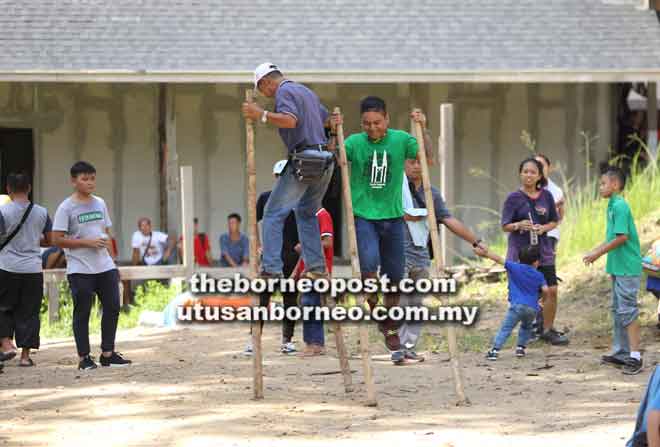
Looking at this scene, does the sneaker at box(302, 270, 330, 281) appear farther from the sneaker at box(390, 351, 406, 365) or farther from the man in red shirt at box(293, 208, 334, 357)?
the man in red shirt at box(293, 208, 334, 357)

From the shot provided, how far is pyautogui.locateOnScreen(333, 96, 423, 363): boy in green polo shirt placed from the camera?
849 centimetres

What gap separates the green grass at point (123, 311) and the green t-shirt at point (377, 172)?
5644mm

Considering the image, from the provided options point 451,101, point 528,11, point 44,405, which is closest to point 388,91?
point 451,101

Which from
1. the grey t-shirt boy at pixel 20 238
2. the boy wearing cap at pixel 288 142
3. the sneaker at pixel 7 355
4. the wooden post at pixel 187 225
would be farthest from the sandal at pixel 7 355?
the wooden post at pixel 187 225

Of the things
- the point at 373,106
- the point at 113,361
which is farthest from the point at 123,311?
the point at 373,106

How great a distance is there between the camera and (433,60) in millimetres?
16375

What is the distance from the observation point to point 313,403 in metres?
7.98

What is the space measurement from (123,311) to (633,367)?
8.42 metres

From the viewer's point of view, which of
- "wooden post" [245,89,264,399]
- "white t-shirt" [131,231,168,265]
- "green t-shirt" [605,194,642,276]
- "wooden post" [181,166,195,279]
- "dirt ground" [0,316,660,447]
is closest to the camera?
"dirt ground" [0,316,660,447]

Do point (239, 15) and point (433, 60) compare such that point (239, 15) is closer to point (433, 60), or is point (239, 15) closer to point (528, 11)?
point (433, 60)

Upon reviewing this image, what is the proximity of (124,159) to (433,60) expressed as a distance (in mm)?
4921

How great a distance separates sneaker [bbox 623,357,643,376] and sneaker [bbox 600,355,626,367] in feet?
0.29

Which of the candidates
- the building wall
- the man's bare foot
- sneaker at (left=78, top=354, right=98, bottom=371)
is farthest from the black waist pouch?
the building wall

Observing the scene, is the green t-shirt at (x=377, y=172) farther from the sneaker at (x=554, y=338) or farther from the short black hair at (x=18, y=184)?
the short black hair at (x=18, y=184)
